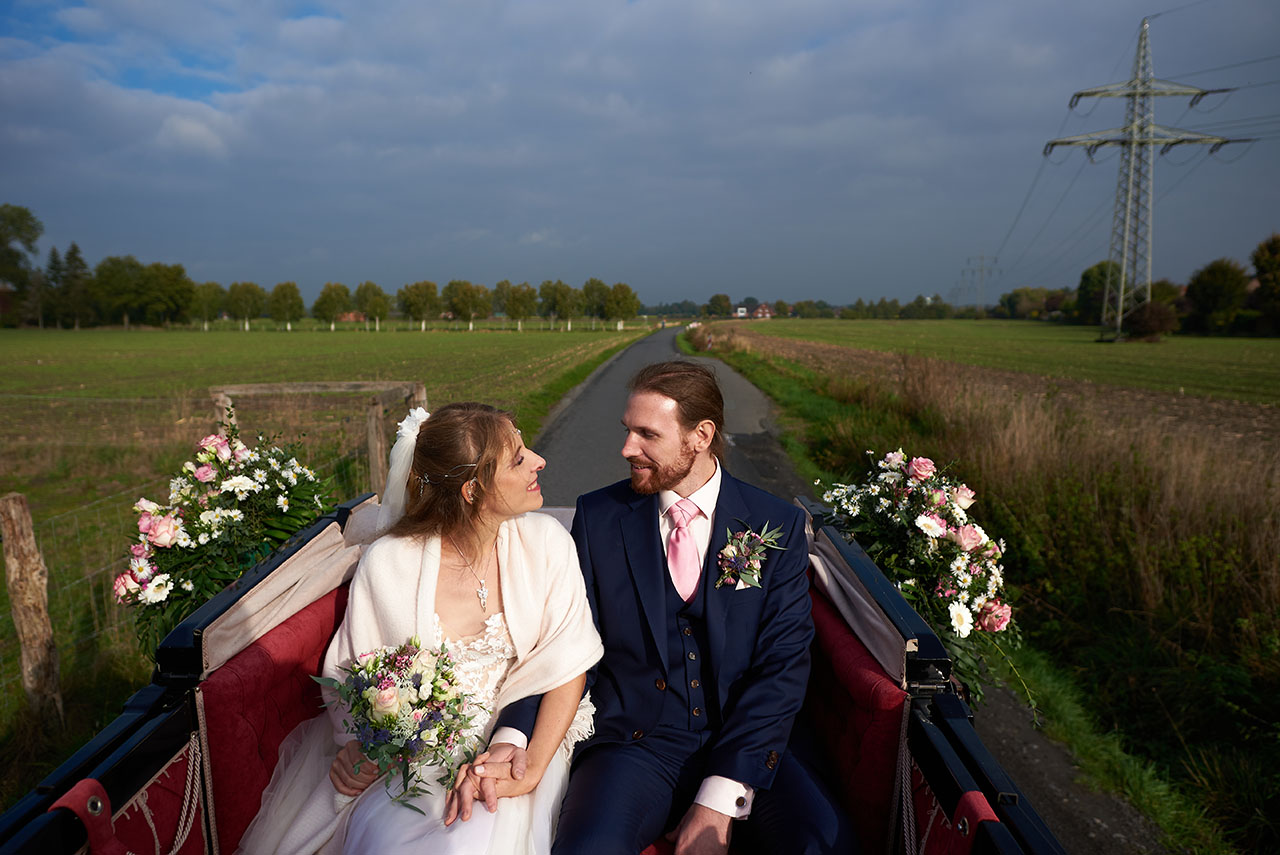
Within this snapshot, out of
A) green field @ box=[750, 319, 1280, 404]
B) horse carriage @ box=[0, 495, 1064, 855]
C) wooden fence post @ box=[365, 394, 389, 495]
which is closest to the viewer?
horse carriage @ box=[0, 495, 1064, 855]

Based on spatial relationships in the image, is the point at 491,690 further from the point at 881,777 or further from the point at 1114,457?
the point at 1114,457

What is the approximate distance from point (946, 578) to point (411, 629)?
7.48 ft

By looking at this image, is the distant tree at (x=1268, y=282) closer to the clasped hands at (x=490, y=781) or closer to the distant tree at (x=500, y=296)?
the clasped hands at (x=490, y=781)

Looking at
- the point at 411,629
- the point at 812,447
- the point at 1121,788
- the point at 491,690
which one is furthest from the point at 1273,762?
the point at 812,447

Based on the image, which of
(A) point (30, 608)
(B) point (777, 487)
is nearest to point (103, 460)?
(A) point (30, 608)

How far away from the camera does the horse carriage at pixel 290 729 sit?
64.8 inches

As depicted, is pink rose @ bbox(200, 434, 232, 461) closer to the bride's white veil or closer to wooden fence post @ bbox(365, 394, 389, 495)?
the bride's white veil

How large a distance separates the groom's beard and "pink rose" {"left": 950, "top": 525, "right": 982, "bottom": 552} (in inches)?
52.5

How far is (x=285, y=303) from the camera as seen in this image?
454ft

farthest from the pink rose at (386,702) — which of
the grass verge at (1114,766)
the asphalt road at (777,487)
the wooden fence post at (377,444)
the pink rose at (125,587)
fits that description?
the wooden fence post at (377,444)

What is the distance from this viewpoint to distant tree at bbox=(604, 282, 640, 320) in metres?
147

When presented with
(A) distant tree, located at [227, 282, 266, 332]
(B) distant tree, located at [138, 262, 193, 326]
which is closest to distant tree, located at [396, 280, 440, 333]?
(A) distant tree, located at [227, 282, 266, 332]

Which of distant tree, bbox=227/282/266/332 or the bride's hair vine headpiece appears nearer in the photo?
the bride's hair vine headpiece

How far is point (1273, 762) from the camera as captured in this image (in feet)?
12.4
